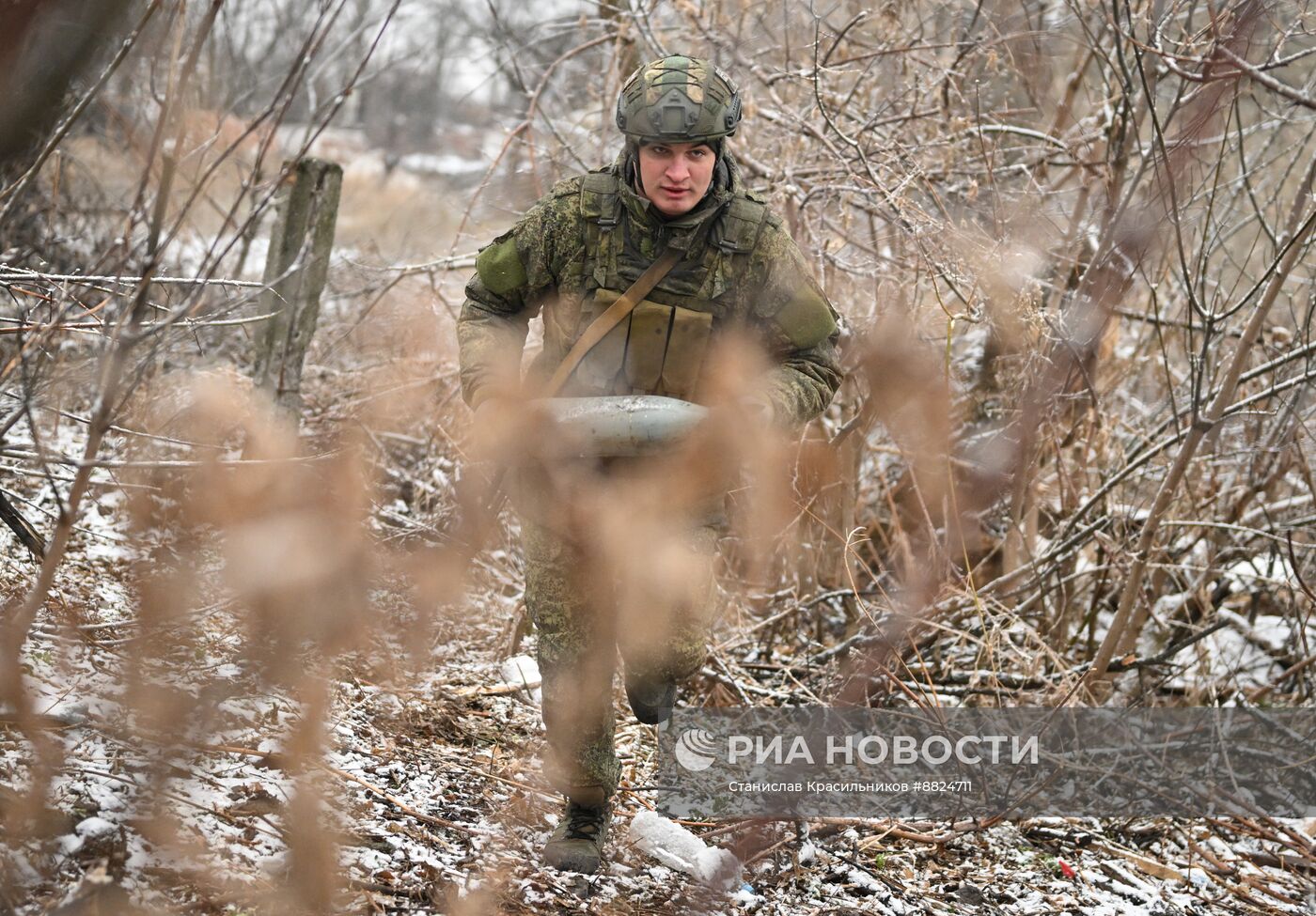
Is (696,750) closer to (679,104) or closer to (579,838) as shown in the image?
(579,838)

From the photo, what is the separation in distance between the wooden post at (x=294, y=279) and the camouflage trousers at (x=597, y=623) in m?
1.92

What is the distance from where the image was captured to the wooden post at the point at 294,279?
453 centimetres

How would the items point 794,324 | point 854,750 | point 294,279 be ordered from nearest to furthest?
1. point 794,324
2. point 854,750
3. point 294,279

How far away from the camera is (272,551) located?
2.08m

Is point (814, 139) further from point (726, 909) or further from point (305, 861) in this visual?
point (305, 861)

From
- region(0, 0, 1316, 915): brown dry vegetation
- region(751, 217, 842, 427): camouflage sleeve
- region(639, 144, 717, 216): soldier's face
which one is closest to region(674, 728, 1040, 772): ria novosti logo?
region(0, 0, 1316, 915): brown dry vegetation

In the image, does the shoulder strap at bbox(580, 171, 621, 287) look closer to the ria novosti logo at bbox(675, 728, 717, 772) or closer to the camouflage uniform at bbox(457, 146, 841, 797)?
the camouflage uniform at bbox(457, 146, 841, 797)

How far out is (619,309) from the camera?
9.36 ft

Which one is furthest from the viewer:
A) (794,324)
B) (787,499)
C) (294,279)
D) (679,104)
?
(294,279)

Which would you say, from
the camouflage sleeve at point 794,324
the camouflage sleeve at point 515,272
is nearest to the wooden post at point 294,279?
the camouflage sleeve at point 515,272

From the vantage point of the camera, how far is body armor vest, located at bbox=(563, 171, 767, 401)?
9.48 ft

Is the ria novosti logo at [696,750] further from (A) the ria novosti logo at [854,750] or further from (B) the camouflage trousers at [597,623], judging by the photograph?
(B) the camouflage trousers at [597,623]

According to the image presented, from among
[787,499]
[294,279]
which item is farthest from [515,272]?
[294,279]

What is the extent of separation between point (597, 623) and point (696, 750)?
1201 millimetres
